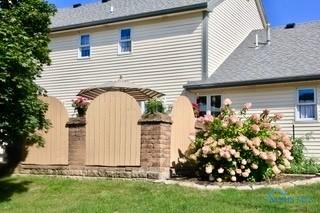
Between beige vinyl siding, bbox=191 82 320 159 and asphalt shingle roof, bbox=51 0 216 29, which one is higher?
asphalt shingle roof, bbox=51 0 216 29

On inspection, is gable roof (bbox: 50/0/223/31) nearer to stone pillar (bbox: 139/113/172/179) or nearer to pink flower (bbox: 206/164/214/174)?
stone pillar (bbox: 139/113/172/179)

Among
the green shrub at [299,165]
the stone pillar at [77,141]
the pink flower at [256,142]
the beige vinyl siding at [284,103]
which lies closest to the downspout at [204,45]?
the beige vinyl siding at [284,103]

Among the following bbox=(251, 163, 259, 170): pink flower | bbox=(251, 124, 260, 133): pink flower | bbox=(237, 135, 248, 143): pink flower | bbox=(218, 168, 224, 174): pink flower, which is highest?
bbox=(251, 124, 260, 133): pink flower

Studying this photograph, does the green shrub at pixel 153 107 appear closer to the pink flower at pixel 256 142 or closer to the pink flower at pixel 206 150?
the pink flower at pixel 206 150

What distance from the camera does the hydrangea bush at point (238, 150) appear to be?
11180 mm

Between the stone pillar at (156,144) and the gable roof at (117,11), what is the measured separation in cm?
938

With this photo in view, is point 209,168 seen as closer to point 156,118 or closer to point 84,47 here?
point 156,118

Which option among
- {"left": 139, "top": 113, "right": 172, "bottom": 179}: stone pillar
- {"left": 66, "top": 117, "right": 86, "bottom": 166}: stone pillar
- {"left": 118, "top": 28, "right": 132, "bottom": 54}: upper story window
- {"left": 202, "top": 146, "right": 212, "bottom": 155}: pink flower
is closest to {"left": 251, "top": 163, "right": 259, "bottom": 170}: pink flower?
{"left": 202, "top": 146, "right": 212, "bottom": 155}: pink flower

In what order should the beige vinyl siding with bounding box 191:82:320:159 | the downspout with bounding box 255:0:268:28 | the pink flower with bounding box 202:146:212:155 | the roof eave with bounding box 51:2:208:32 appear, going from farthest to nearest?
the downspout with bounding box 255:0:268:28 < the roof eave with bounding box 51:2:208:32 < the beige vinyl siding with bounding box 191:82:320:159 < the pink flower with bounding box 202:146:212:155

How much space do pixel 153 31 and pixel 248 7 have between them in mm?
6509

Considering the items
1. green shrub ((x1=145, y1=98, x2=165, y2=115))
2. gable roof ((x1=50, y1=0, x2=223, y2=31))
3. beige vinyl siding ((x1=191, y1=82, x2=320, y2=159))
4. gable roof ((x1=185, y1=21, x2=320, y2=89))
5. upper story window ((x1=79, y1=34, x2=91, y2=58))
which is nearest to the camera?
green shrub ((x1=145, y1=98, x2=165, y2=115))

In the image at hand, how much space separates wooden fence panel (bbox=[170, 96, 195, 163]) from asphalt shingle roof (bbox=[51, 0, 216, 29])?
798cm

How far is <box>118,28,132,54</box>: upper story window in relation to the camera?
22.0 m

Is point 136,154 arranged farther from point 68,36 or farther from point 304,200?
point 68,36
